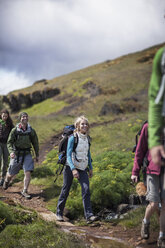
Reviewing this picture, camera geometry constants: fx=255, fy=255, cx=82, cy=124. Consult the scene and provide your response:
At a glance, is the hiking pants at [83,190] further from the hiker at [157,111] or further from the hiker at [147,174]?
the hiker at [157,111]

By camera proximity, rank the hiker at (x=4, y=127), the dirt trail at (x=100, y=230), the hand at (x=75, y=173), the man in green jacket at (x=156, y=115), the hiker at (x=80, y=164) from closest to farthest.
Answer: the man in green jacket at (x=156, y=115) → the dirt trail at (x=100, y=230) → the hand at (x=75, y=173) → the hiker at (x=80, y=164) → the hiker at (x=4, y=127)

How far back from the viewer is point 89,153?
6707mm

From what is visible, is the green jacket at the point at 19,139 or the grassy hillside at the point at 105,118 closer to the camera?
the grassy hillside at the point at 105,118

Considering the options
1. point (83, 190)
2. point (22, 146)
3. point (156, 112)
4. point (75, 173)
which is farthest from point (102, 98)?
point (156, 112)

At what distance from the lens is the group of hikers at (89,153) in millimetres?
2561

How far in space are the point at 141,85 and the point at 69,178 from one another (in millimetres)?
50857

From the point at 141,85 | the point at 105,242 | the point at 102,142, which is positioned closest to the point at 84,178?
the point at 105,242

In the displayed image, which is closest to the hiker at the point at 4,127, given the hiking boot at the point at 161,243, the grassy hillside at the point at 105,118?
the grassy hillside at the point at 105,118

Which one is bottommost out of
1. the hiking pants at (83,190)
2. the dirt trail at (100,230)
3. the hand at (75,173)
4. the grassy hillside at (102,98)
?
the dirt trail at (100,230)

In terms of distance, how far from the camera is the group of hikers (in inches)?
101

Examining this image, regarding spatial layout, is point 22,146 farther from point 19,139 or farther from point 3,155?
point 3,155

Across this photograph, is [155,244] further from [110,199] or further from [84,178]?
[110,199]

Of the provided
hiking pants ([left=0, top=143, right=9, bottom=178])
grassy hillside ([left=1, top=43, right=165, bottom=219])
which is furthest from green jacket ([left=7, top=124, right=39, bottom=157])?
grassy hillside ([left=1, top=43, right=165, bottom=219])

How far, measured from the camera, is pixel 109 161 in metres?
10.7
